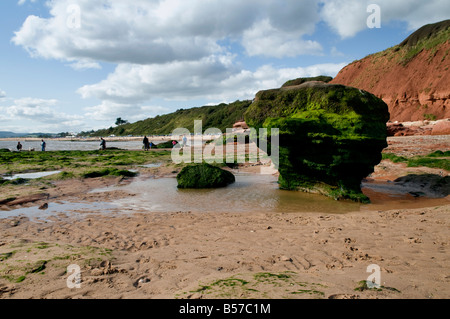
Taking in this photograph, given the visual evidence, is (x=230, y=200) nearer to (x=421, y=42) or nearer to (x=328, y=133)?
(x=328, y=133)

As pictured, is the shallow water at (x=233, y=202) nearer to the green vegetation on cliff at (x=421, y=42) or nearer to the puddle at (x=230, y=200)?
the puddle at (x=230, y=200)

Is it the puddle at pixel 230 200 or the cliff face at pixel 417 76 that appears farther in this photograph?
the cliff face at pixel 417 76

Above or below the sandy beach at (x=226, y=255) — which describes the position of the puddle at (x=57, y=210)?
below

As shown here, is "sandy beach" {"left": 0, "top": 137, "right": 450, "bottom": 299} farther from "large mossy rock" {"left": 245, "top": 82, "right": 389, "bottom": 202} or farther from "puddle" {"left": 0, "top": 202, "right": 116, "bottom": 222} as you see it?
"large mossy rock" {"left": 245, "top": 82, "right": 389, "bottom": 202}

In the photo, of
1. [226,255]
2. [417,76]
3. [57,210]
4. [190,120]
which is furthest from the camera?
[190,120]

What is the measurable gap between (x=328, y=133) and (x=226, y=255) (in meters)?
6.67

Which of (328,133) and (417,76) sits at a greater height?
(417,76)

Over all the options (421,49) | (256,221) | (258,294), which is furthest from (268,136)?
(421,49)

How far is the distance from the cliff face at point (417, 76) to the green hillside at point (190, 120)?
36.7 meters

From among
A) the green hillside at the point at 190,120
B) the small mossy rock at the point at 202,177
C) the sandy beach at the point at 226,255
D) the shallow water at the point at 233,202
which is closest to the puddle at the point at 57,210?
the shallow water at the point at 233,202

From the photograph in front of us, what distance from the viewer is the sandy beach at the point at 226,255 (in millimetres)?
3070

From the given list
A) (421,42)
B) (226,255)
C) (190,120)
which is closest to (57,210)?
(226,255)

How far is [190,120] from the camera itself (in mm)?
120750

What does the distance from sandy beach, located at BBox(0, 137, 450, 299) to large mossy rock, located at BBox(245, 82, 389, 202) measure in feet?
8.49
